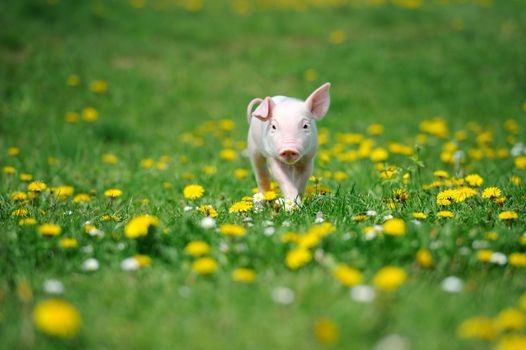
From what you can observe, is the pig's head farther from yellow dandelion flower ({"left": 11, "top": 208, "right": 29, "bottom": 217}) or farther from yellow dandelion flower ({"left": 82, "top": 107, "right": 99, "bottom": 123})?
yellow dandelion flower ({"left": 82, "top": 107, "right": 99, "bottom": 123})

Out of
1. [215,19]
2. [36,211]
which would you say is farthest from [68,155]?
[215,19]

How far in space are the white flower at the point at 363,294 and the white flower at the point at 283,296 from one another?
9.8 inches

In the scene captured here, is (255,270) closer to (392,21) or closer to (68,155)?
(68,155)

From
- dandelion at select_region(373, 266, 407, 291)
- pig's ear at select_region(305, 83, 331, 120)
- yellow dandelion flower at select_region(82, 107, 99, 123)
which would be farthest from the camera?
yellow dandelion flower at select_region(82, 107, 99, 123)

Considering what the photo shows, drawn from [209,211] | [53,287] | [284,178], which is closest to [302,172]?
[284,178]

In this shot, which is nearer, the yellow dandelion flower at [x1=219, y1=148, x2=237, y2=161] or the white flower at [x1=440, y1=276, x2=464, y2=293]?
the white flower at [x1=440, y1=276, x2=464, y2=293]

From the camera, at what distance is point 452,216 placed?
3057 mm

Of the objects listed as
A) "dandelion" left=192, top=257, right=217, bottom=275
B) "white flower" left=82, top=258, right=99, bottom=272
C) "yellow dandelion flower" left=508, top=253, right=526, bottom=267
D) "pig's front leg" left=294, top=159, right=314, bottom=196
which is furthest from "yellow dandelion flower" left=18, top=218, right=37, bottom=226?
"yellow dandelion flower" left=508, top=253, right=526, bottom=267

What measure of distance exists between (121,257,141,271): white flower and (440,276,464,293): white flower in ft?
4.56

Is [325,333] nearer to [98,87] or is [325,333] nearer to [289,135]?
[289,135]

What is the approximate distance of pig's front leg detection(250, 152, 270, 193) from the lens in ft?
12.5

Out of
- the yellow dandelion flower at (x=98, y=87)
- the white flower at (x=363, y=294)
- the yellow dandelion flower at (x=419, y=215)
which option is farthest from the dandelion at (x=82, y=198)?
the yellow dandelion flower at (x=98, y=87)

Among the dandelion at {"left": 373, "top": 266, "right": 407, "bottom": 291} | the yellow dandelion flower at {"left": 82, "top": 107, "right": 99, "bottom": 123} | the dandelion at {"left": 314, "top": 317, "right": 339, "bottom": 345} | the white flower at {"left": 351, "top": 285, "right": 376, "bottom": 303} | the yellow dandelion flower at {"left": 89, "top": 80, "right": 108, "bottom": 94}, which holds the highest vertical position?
the yellow dandelion flower at {"left": 89, "top": 80, "right": 108, "bottom": 94}

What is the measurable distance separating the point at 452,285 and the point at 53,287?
5.70 feet
